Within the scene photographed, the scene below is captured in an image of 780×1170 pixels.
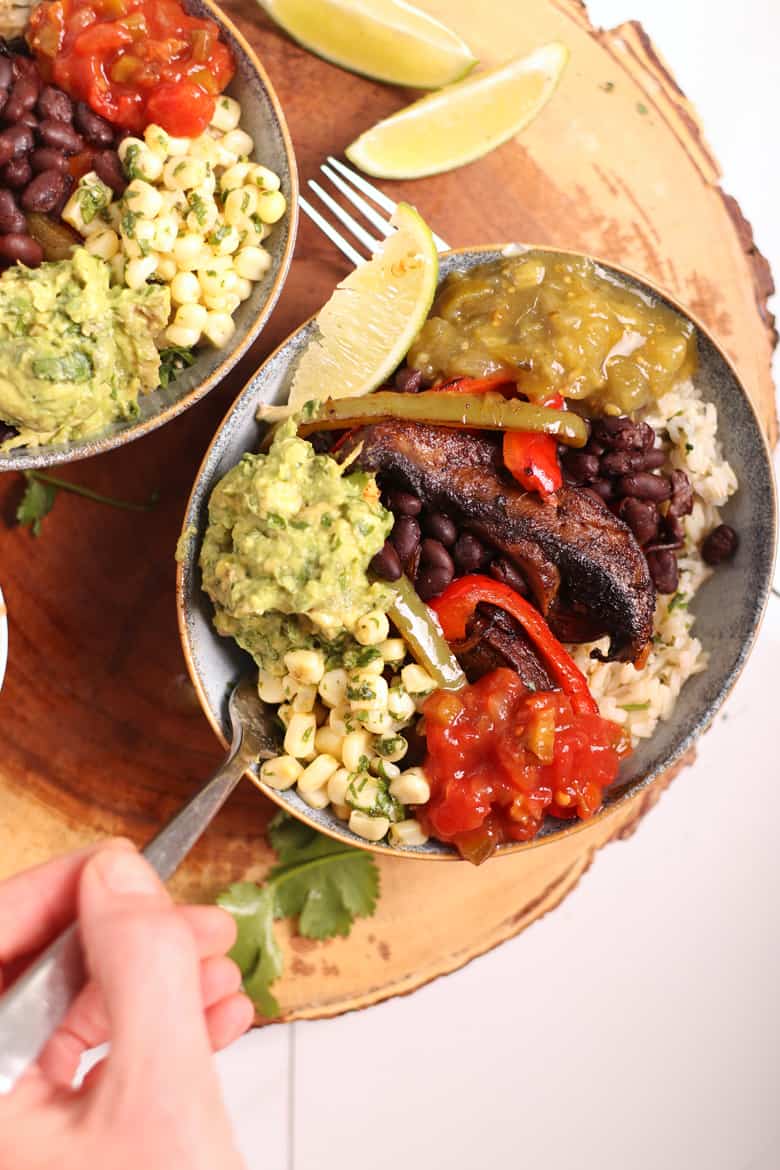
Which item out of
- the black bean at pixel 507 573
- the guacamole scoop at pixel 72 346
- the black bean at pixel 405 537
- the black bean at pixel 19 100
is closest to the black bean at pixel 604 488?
the black bean at pixel 507 573

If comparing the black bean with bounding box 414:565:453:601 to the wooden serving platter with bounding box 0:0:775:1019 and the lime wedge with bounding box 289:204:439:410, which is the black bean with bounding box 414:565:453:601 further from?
the wooden serving platter with bounding box 0:0:775:1019

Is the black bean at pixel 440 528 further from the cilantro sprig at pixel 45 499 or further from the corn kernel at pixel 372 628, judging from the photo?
the cilantro sprig at pixel 45 499

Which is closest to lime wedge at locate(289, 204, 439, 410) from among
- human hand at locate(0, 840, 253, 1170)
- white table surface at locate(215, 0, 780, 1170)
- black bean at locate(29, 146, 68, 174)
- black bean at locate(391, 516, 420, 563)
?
black bean at locate(391, 516, 420, 563)

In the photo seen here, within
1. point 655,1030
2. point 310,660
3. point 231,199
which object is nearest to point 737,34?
point 231,199

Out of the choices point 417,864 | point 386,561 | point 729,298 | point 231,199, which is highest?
point 729,298

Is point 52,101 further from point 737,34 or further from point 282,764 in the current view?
point 737,34
